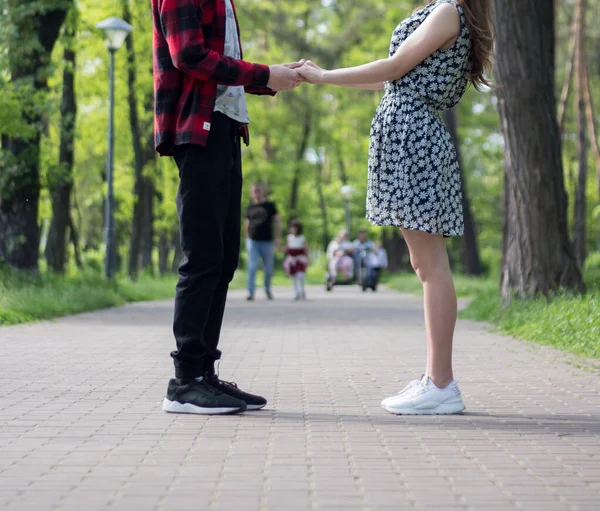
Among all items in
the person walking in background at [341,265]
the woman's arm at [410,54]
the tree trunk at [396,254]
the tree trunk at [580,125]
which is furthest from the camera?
the tree trunk at [396,254]

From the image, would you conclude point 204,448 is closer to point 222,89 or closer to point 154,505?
point 154,505

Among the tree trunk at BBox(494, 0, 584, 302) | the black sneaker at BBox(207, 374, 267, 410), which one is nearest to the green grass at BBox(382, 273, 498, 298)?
the tree trunk at BBox(494, 0, 584, 302)

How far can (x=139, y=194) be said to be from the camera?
1143 inches

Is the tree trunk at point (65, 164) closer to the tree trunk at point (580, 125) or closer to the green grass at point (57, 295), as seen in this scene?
the green grass at point (57, 295)

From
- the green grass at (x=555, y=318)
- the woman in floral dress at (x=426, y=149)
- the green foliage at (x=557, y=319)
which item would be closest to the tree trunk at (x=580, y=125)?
the green grass at (x=555, y=318)

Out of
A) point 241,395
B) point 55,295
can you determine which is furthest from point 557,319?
point 55,295

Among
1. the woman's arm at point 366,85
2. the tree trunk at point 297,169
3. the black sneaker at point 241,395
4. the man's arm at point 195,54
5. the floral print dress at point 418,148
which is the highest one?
the tree trunk at point 297,169

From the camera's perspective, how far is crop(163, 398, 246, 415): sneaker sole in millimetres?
5445

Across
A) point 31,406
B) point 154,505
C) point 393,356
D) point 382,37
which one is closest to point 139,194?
point 382,37

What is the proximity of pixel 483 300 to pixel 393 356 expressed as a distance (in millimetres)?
6060

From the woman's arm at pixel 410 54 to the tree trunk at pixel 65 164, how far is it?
40.6 ft

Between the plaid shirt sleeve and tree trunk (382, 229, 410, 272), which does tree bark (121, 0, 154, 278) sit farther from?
the plaid shirt sleeve

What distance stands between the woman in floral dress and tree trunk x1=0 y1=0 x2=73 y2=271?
448 inches

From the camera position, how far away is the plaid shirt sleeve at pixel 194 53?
528 centimetres
